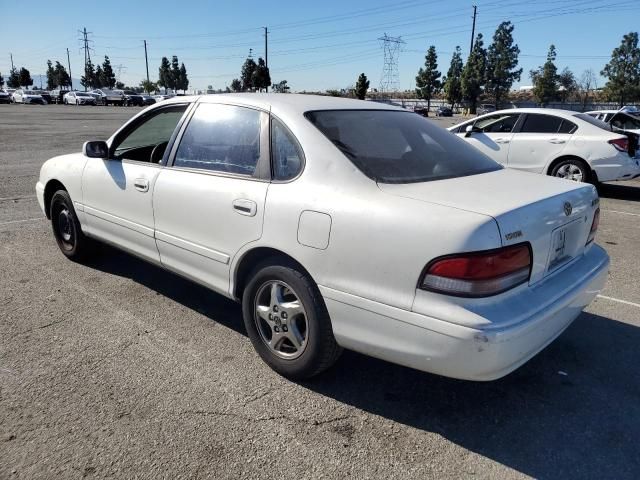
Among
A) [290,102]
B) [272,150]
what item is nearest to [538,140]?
[290,102]

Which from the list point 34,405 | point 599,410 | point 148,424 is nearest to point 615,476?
point 599,410

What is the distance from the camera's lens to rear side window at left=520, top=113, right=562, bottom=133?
913cm

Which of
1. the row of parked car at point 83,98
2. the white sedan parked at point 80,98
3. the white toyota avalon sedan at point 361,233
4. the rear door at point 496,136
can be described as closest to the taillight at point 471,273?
the white toyota avalon sedan at point 361,233

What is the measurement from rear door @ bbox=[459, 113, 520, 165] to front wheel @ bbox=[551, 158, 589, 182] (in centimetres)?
92

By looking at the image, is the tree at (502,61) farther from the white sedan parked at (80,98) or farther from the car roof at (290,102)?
the car roof at (290,102)

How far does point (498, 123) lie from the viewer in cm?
980

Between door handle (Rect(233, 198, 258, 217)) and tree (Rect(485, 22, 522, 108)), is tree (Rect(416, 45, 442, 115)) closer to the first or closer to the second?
tree (Rect(485, 22, 522, 108))

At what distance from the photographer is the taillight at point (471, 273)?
7.32 feet

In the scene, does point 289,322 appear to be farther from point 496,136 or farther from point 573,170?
point 496,136

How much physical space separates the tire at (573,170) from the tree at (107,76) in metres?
109

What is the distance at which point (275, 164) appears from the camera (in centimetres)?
300

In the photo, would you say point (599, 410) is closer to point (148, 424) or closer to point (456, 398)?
point (456, 398)

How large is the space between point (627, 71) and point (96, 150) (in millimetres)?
75682

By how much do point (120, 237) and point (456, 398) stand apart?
283cm
